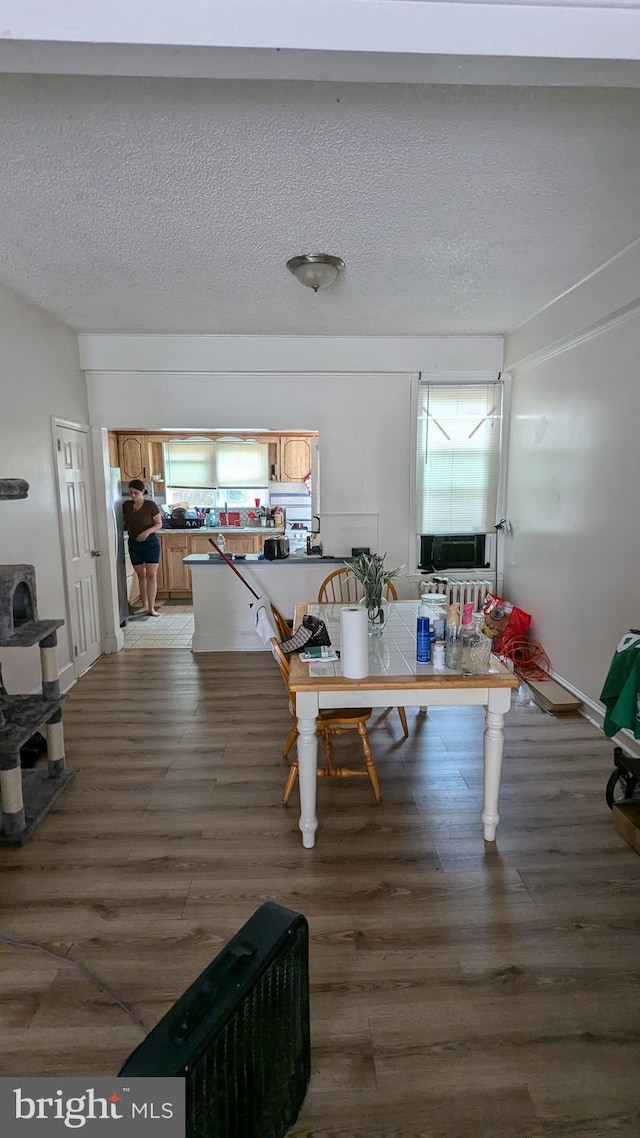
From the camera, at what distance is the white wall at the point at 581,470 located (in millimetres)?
2898

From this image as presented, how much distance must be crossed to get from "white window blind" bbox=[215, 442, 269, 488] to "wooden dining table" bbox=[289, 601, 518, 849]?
17.7ft

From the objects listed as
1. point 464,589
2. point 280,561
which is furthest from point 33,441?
point 464,589

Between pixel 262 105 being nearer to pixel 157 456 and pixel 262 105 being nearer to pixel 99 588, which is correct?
pixel 99 588

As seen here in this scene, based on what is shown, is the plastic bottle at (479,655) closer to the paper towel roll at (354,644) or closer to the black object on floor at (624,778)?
the paper towel roll at (354,644)

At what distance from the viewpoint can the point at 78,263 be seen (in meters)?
2.87

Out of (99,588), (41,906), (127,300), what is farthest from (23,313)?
(41,906)

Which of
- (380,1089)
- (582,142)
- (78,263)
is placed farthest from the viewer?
(78,263)

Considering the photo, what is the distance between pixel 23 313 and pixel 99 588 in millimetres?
2264

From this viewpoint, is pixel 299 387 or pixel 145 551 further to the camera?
pixel 145 551

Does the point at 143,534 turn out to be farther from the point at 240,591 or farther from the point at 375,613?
the point at 375,613

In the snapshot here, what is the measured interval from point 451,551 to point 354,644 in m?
3.02

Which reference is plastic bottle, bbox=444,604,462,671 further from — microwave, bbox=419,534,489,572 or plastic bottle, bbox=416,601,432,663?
microwave, bbox=419,534,489,572

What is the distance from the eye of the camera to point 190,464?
725 centimetres

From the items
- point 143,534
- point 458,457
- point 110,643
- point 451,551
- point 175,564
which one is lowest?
point 110,643
